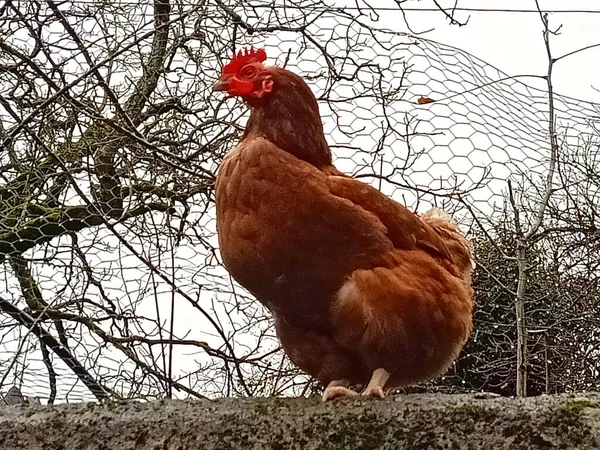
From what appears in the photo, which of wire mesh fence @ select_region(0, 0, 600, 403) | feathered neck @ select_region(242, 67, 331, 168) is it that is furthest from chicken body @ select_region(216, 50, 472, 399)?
wire mesh fence @ select_region(0, 0, 600, 403)

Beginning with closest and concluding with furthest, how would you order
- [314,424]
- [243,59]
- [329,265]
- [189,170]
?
[314,424], [329,265], [243,59], [189,170]

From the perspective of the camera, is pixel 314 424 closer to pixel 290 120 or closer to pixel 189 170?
pixel 290 120

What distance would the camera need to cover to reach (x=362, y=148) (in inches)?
52.4

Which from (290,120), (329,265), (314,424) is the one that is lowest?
(314,424)

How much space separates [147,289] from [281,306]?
57cm

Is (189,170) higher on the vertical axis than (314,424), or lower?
higher

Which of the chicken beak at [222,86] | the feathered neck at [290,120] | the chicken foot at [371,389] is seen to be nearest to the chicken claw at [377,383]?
the chicken foot at [371,389]

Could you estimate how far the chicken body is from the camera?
74 centimetres

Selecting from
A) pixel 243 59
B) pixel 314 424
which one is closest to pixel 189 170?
pixel 243 59

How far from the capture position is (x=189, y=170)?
1197mm

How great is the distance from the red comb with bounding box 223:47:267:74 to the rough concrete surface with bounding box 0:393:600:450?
0.39 metres

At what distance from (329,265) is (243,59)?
291 millimetres

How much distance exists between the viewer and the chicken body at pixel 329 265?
74 cm

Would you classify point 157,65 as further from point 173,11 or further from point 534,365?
point 534,365
